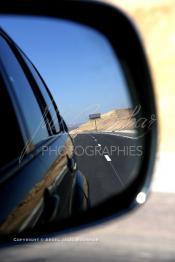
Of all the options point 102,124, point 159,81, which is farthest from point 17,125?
point 159,81

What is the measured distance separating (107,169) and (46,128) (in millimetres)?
351

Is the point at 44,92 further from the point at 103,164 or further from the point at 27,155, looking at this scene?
the point at 27,155

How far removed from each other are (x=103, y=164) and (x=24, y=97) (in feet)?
1.27

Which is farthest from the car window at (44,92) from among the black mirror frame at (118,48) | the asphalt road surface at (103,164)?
the black mirror frame at (118,48)

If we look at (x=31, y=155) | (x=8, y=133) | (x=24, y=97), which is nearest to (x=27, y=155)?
(x=31, y=155)

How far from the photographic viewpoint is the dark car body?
61.9 inches

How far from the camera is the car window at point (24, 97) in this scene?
6.79 ft

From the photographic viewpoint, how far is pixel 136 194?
2.02 m

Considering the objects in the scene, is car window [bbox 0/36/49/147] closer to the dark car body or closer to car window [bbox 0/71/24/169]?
the dark car body

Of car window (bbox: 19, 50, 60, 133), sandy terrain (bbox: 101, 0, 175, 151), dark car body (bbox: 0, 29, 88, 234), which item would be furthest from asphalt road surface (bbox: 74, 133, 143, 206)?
sandy terrain (bbox: 101, 0, 175, 151)

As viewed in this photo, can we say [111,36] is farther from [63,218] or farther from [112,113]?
[63,218]

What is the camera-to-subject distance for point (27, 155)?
6.35ft

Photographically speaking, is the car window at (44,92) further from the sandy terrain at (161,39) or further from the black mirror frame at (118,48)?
the sandy terrain at (161,39)

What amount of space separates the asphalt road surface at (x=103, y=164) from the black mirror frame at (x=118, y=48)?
51 millimetres
